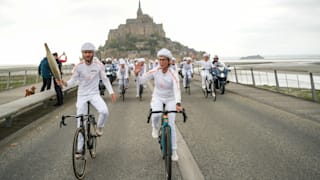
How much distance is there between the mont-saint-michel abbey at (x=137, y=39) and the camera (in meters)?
166

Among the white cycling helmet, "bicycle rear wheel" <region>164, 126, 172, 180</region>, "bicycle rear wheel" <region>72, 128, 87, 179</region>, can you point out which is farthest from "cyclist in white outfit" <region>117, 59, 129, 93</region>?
"bicycle rear wheel" <region>164, 126, 172, 180</region>

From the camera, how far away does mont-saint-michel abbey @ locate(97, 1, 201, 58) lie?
16550 cm

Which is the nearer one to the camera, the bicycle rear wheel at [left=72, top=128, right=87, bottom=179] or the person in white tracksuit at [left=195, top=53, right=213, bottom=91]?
the bicycle rear wheel at [left=72, top=128, right=87, bottom=179]

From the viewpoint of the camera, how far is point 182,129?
30.0 feet

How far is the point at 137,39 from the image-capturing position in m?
169

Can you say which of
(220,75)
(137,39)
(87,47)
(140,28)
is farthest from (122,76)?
(137,39)

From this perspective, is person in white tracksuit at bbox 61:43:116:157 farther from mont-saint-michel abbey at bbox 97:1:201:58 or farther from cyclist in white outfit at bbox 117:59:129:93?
mont-saint-michel abbey at bbox 97:1:201:58

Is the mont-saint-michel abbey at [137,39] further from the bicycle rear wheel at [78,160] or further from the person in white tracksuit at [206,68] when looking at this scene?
the bicycle rear wheel at [78,160]

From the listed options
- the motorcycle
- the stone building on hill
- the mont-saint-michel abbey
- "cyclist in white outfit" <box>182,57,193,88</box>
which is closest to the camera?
the motorcycle

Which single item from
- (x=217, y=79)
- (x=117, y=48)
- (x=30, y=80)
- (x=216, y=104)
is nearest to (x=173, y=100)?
(x=216, y=104)

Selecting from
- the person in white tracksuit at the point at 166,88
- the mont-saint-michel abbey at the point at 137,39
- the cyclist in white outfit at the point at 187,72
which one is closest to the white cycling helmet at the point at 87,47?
the person in white tracksuit at the point at 166,88

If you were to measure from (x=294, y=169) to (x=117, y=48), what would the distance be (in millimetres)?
164972

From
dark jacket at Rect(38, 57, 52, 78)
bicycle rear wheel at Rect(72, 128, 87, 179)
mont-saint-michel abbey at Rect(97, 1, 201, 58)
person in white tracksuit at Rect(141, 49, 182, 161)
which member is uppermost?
mont-saint-michel abbey at Rect(97, 1, 201, 58)

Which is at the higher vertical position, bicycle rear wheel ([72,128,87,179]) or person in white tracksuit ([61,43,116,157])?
person in white tracksuit ([61,43,116,157])
